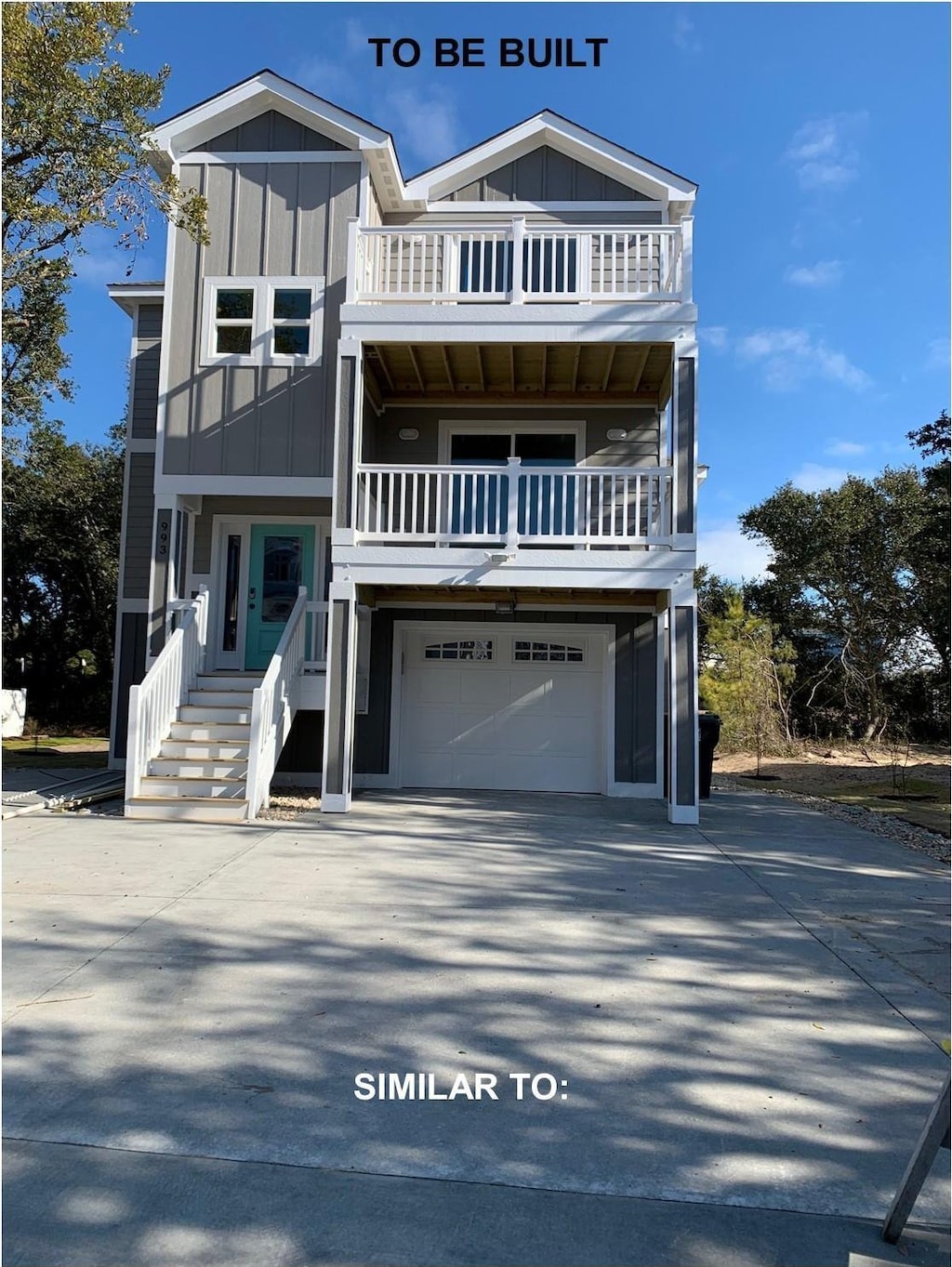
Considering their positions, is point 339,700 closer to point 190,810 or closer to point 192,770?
point 192,770

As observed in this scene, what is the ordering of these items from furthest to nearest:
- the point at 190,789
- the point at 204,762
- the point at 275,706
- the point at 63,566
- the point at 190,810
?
the point at 63,566 < the point at 275,706 < the point at 204,762 < the point at 190,789 < the point at 190,810

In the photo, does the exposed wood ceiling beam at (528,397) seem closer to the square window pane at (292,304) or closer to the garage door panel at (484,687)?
the square window pane at (292,304)

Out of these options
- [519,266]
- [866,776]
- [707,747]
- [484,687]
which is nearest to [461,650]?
[484,687]

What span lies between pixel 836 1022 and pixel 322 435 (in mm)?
8500

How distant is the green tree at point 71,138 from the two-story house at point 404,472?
1888 mm

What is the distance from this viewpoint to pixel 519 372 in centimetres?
1056

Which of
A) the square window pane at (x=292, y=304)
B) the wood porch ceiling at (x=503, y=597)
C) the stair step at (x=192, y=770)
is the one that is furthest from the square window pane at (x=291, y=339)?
the stair step at (x=192, y=770)

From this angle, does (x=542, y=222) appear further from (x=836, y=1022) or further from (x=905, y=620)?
(x=905, y=620)

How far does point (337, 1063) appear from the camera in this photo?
10.2 feet

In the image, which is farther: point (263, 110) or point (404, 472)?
point (263, 110)

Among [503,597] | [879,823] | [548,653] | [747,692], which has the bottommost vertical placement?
[879,823]

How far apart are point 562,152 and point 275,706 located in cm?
818

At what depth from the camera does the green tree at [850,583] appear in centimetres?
1980

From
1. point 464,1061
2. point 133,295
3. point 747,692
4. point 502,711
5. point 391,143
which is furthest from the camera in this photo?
point 747,692
